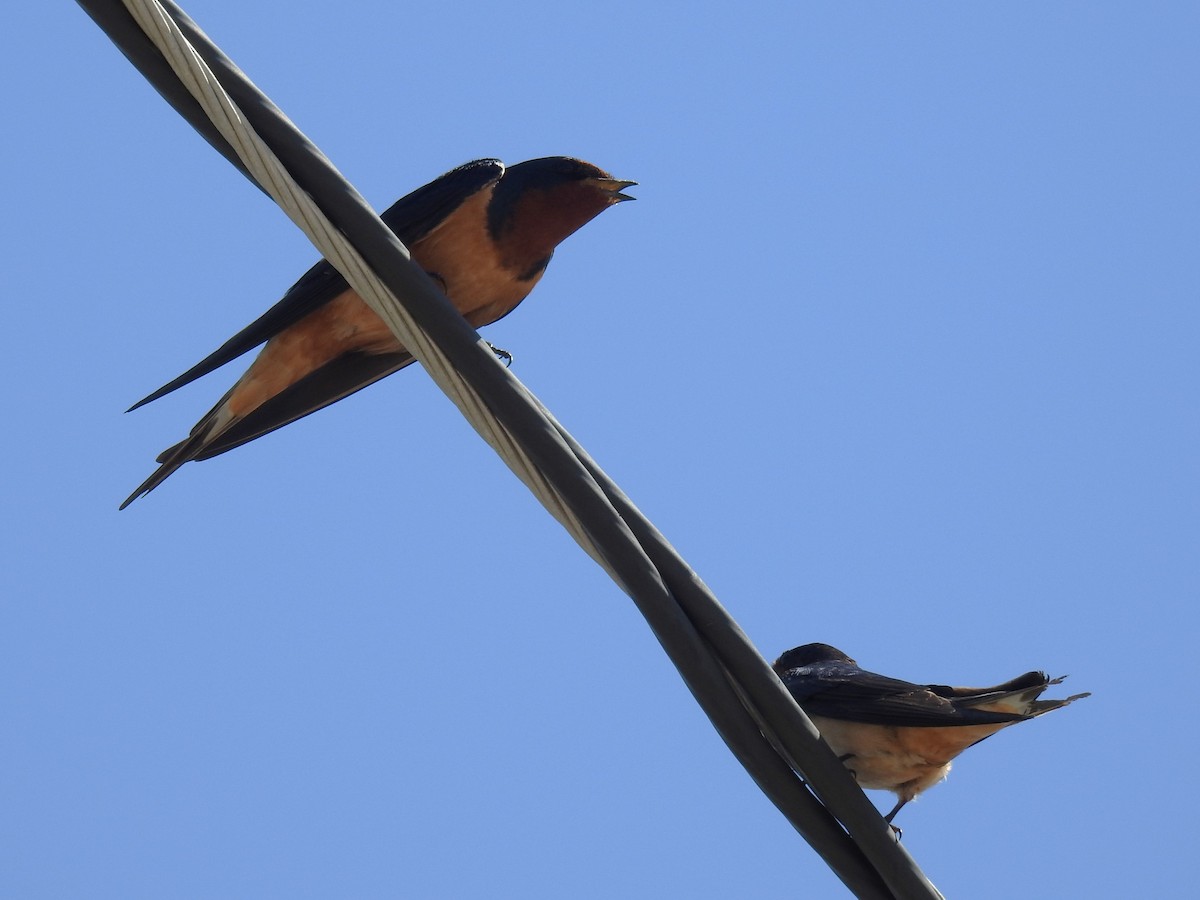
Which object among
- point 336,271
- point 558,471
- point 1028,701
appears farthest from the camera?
point 336,271

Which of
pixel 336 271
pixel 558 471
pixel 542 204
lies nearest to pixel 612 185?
pixel 542 204

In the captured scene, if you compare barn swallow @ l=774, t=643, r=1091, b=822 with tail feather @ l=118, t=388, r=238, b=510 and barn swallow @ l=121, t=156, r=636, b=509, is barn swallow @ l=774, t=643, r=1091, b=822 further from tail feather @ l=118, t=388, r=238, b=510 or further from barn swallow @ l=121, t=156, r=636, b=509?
tail feather @ l=118, t=388, r=238, b=510

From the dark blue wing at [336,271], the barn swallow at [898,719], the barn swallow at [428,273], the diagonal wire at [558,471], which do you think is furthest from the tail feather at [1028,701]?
the dark blue wing at [336,271]

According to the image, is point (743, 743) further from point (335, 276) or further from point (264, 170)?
point (335, 276)

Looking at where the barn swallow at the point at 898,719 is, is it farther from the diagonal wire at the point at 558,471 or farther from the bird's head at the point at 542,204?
the bird's head at the point at 542,204

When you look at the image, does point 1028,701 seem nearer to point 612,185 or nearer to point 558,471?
point 558,471

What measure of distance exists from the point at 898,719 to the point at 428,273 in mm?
2131

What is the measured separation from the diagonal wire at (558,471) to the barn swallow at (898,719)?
4.75 ft

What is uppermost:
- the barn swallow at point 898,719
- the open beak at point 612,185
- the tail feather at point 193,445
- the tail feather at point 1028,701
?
the open beak at point 612,185

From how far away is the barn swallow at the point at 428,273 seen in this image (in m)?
4.42

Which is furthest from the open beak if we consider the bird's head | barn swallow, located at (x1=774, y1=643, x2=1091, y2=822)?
barn swallow, located at (x1=774, y1=643, x2=1091, y2=822)

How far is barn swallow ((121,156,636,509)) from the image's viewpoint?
14.5 feet

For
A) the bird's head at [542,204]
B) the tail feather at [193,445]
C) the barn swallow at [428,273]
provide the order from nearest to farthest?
the tail feather at [193,445] < the barn swallow at [428,273] < the bird's head at [542,204]

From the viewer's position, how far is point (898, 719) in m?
4.30
